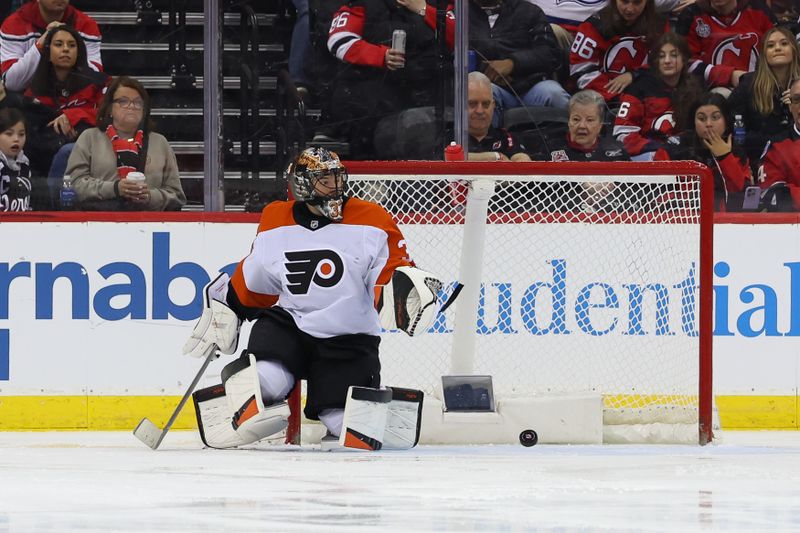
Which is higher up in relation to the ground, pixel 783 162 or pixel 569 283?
pixel 783 162

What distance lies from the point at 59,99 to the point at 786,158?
2998 millimetres

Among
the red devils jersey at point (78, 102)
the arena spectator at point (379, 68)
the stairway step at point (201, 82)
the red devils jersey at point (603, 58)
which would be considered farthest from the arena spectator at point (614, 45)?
the red devils jersey at point (78, 102)

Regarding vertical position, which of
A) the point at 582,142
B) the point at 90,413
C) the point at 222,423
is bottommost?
the point at 90,413

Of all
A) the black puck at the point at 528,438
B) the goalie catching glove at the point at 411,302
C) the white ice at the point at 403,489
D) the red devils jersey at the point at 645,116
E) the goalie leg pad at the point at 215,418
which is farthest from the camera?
the red devils jersey at the point at 645,116

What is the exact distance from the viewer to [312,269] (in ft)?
16.1

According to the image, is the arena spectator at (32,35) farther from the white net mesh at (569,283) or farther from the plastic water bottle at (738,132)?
the plastic water bottle at (738,132)

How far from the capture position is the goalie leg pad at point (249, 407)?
4781 mm

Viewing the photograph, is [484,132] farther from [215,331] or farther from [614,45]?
[215,331]

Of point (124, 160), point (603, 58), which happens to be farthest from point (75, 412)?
point (603, 58)

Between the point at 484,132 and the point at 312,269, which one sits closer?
the point at 312,269

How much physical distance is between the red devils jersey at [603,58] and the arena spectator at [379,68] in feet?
1.83

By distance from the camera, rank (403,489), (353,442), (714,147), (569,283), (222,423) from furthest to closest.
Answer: (714,147), (569,283), (222,423), (353,442), (403,489)

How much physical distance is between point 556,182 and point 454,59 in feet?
2.88

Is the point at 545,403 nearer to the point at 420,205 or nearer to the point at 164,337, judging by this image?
the point at 420,205
